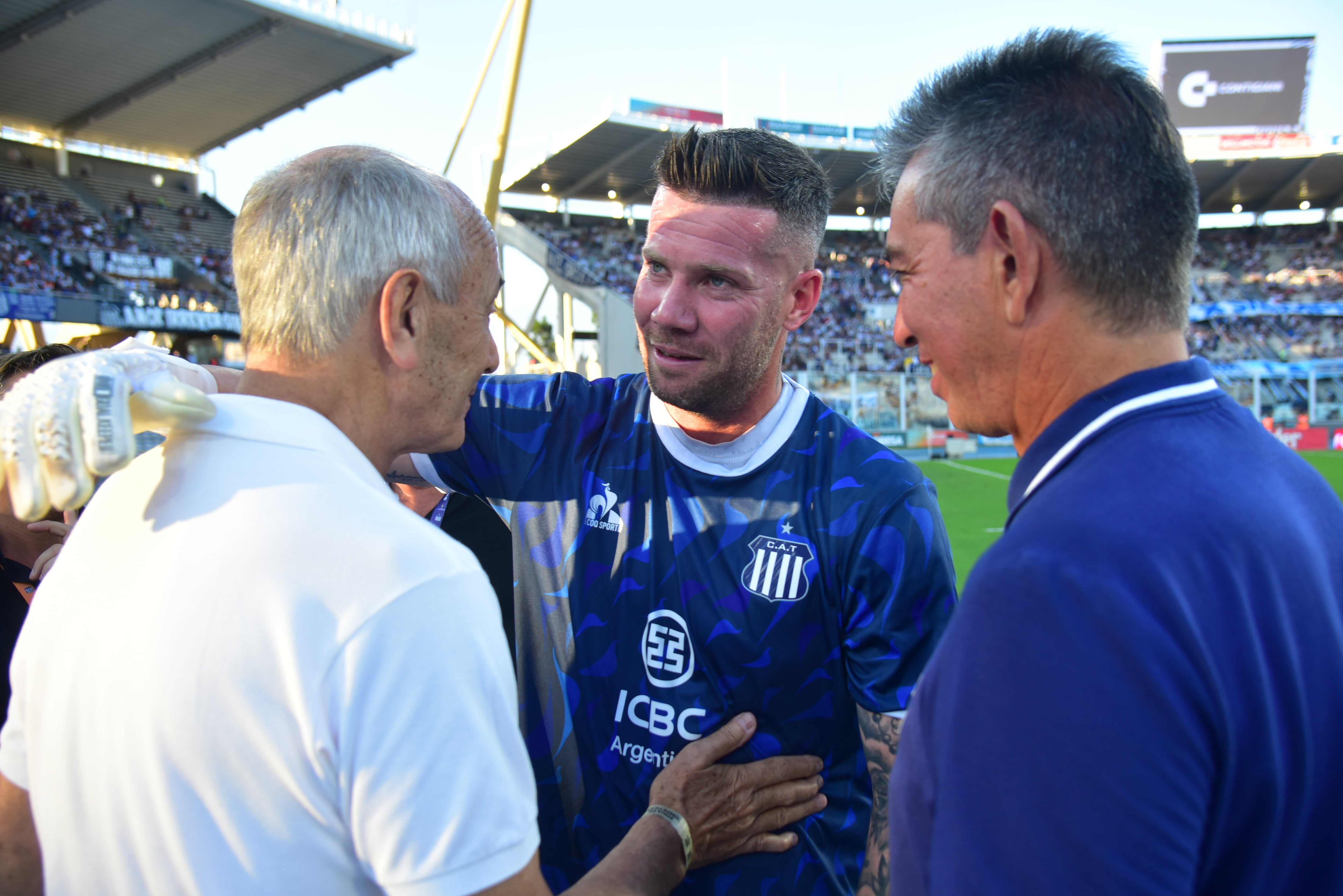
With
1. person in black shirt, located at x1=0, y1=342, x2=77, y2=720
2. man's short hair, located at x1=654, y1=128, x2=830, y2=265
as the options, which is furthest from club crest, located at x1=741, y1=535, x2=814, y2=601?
person in black shirt, located at x1=0, y1=342, x2=77, y2=720

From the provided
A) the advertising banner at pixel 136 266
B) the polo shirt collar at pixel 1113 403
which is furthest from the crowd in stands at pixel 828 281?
the polo shirt collar at pixel 1113 403

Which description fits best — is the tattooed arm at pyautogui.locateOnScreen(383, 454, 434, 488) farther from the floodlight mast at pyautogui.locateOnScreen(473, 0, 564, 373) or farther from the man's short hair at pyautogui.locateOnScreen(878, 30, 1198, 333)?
the floodlight mast at pyautogui.locateOnScreen(473, 0, 564, 373)

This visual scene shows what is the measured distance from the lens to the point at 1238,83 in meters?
34.9

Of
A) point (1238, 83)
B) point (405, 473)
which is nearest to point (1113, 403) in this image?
point (405, 473)

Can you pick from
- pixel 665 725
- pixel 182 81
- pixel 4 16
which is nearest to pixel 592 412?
pixel 665 725

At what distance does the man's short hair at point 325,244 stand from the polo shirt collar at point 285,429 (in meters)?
0.12

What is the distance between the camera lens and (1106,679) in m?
0.82

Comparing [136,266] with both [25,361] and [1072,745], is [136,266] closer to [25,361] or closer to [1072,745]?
[25,361]

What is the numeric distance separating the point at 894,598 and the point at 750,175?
1.19 m

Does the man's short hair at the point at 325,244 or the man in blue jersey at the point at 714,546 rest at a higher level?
the man's short hair at the point at 325,244

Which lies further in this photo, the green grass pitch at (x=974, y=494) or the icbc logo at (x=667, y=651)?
the green grass pitch at (x=974, y=494)

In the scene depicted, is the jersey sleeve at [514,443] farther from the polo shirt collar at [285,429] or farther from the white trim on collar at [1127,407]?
the white trim on collar at [1127,407]

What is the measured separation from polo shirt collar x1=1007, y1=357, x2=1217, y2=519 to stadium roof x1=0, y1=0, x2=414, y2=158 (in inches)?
1033

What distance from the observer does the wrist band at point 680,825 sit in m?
1.76
